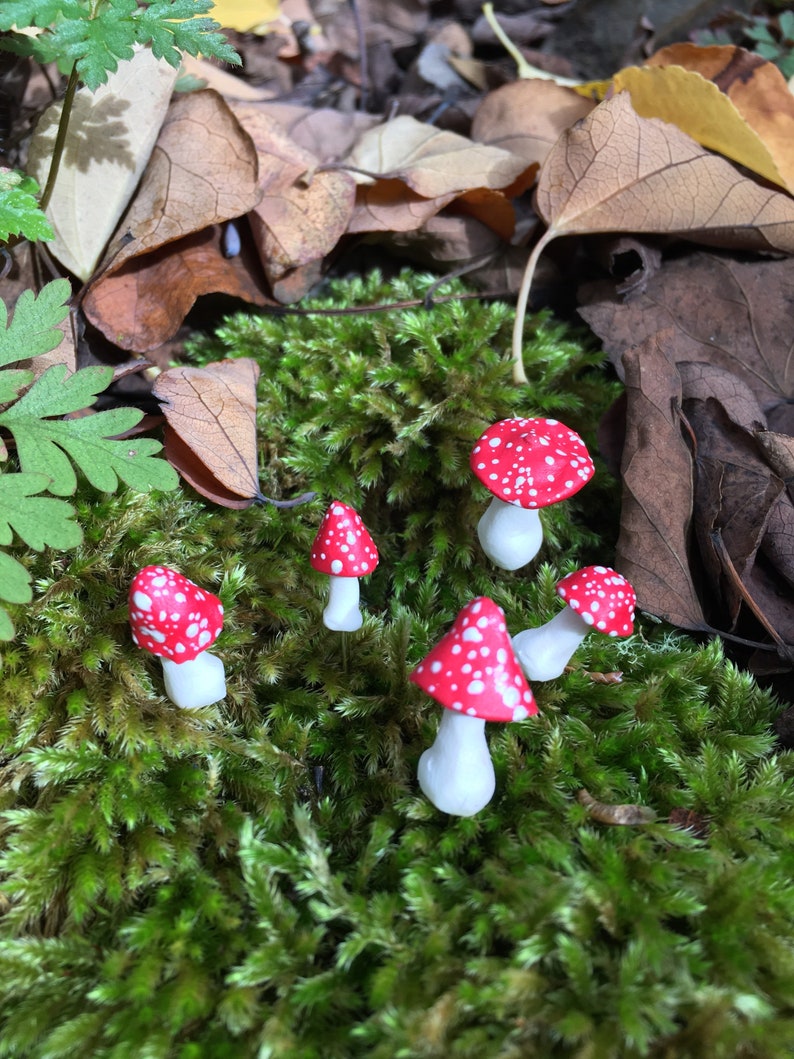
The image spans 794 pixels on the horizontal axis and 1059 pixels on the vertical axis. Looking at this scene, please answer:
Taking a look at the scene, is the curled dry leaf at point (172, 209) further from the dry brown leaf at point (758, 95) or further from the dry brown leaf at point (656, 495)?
the dry brown leaf at point (758, 95)

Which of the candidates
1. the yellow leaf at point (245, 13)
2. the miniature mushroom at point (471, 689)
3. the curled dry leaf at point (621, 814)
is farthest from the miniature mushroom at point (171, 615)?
the yellow leaf at point (245, 13)

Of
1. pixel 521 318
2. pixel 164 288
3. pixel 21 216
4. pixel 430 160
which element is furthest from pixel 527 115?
pixel 21 216

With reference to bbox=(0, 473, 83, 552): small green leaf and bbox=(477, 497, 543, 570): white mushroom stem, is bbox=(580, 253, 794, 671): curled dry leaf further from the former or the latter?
bbox=(0, 473, 83, 552): small green leaf

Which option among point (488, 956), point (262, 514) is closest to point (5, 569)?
point (262, 514)

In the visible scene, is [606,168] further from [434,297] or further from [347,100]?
[347,100]

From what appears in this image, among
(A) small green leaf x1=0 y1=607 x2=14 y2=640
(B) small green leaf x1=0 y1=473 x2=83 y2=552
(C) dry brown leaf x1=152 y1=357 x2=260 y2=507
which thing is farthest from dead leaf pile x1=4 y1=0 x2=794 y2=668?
(A) small green leaf x1=0 y1=607 x2=14 y2=640

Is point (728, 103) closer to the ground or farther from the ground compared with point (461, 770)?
farther from the ground

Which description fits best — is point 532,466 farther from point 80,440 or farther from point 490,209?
point 490,209
